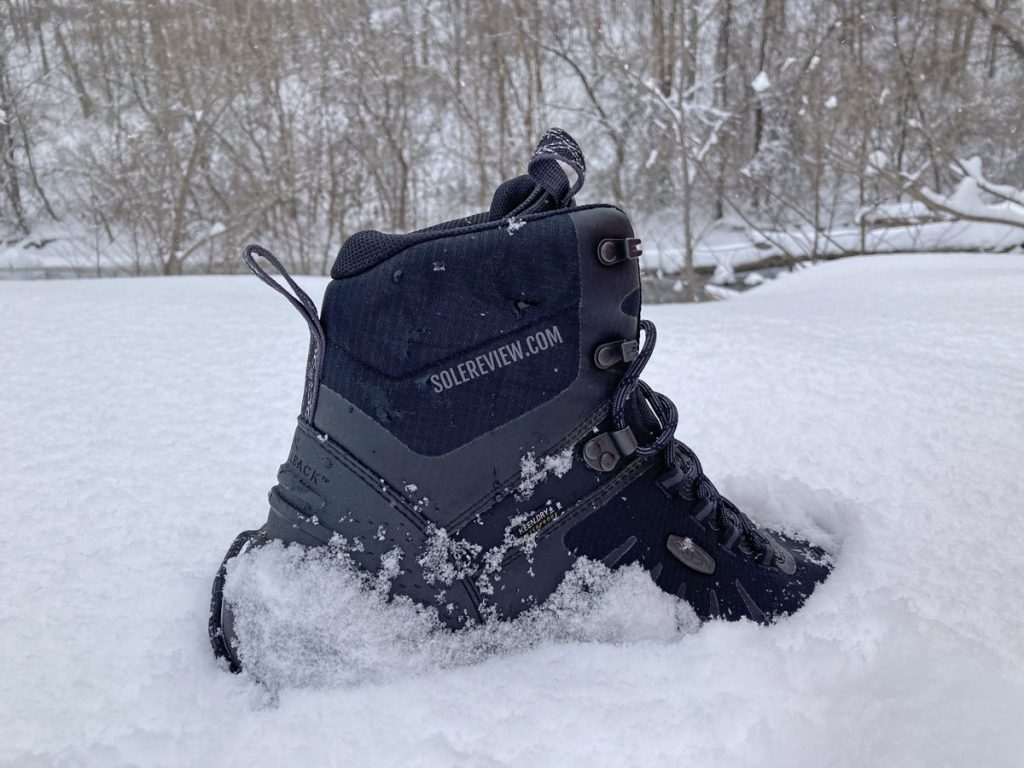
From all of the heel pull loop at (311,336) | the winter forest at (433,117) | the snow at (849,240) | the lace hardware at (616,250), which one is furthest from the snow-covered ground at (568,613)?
the winter forest at (433,117)

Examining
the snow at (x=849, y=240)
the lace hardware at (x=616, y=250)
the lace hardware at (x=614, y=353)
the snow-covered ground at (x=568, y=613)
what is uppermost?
the lace hardware at (x=616, y=250)

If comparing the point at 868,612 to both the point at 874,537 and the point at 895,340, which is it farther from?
the point at 895,340

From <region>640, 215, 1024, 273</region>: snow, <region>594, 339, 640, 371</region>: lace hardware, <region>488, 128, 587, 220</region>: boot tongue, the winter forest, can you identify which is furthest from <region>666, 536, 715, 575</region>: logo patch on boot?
the winter forest

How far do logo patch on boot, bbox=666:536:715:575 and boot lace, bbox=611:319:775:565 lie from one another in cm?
2

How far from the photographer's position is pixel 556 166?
1.52ft

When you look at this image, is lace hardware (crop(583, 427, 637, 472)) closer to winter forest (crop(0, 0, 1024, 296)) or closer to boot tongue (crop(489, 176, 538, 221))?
boot tongue (crop(489, 176, 538, 221))

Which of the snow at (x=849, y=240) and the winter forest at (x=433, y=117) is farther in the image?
the winter forest at (x=433, y=117)

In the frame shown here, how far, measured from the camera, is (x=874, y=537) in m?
0.54

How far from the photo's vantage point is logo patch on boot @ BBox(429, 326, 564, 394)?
438mm

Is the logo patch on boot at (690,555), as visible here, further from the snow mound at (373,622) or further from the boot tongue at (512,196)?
the boot tongue at (512,196)

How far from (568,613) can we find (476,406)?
0.15 meters

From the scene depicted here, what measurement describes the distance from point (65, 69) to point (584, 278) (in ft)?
27.4

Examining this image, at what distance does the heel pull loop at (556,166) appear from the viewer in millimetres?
461

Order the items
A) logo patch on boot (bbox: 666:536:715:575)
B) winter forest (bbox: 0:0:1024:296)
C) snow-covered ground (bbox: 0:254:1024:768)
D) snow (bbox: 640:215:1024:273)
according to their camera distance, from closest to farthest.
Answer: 1. snow-covered ground (bbox: 0:254:1024:768)
2. logo patch on boot (bbox: 666:536:715:575)
3. snow (bbox: 640:215:1024:273)
4. winter forest (bbox: 0:0:1024:296)
